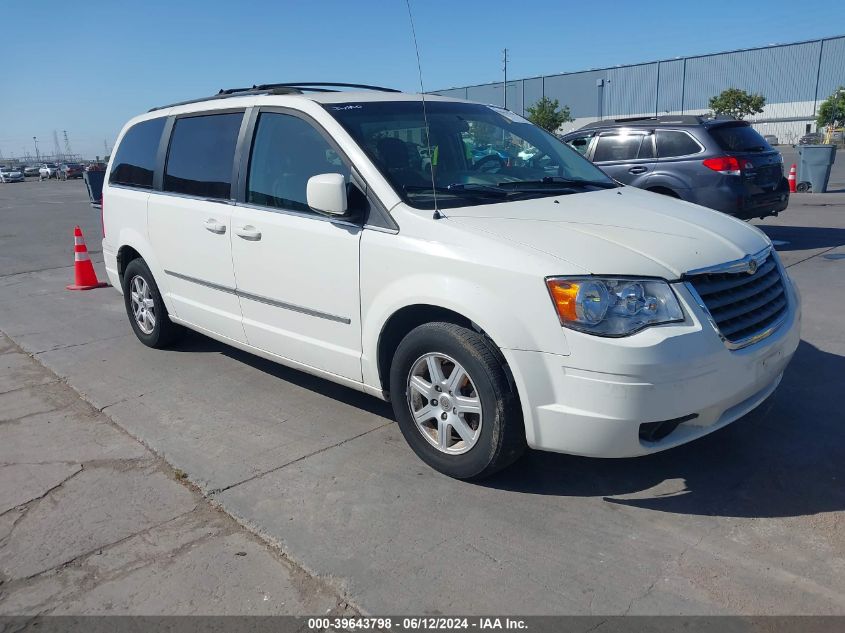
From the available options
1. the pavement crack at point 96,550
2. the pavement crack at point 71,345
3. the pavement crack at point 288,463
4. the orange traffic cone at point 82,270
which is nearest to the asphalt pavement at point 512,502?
the pavement crack at point 288,463

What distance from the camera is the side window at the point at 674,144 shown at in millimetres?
9469

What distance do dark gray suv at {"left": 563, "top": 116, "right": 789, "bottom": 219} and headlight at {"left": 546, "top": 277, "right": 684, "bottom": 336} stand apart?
664cm

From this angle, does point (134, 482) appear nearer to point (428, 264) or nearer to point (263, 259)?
point (263, 259)

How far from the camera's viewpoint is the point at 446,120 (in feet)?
14.6

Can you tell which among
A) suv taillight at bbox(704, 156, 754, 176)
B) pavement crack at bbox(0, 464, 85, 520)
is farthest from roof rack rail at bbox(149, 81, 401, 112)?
suv taillight at bbox(704, 156, 754, 176)

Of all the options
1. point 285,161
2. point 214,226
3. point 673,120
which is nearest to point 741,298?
point 285,161

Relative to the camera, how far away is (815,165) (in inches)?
645

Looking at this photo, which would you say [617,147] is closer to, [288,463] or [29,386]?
[288,463]

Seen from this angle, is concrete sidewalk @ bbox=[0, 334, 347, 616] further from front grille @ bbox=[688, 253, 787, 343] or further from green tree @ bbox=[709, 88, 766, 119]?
green tree @ bbox=[709, 88, 766, 119]

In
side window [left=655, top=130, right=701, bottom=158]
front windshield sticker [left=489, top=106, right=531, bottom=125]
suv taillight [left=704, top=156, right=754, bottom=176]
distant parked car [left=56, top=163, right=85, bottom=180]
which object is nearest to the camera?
front windshield sticker [left=489, top=106, right=531, bottom=125]

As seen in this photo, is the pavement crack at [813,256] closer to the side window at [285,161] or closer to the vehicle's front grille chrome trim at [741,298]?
the vehicle's front grille chrome trim at [741,298]

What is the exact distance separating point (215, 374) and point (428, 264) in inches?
102

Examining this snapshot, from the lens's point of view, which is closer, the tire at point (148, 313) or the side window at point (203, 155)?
the side window at point (203, 155)

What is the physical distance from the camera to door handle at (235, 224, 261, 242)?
4344 millimetres
